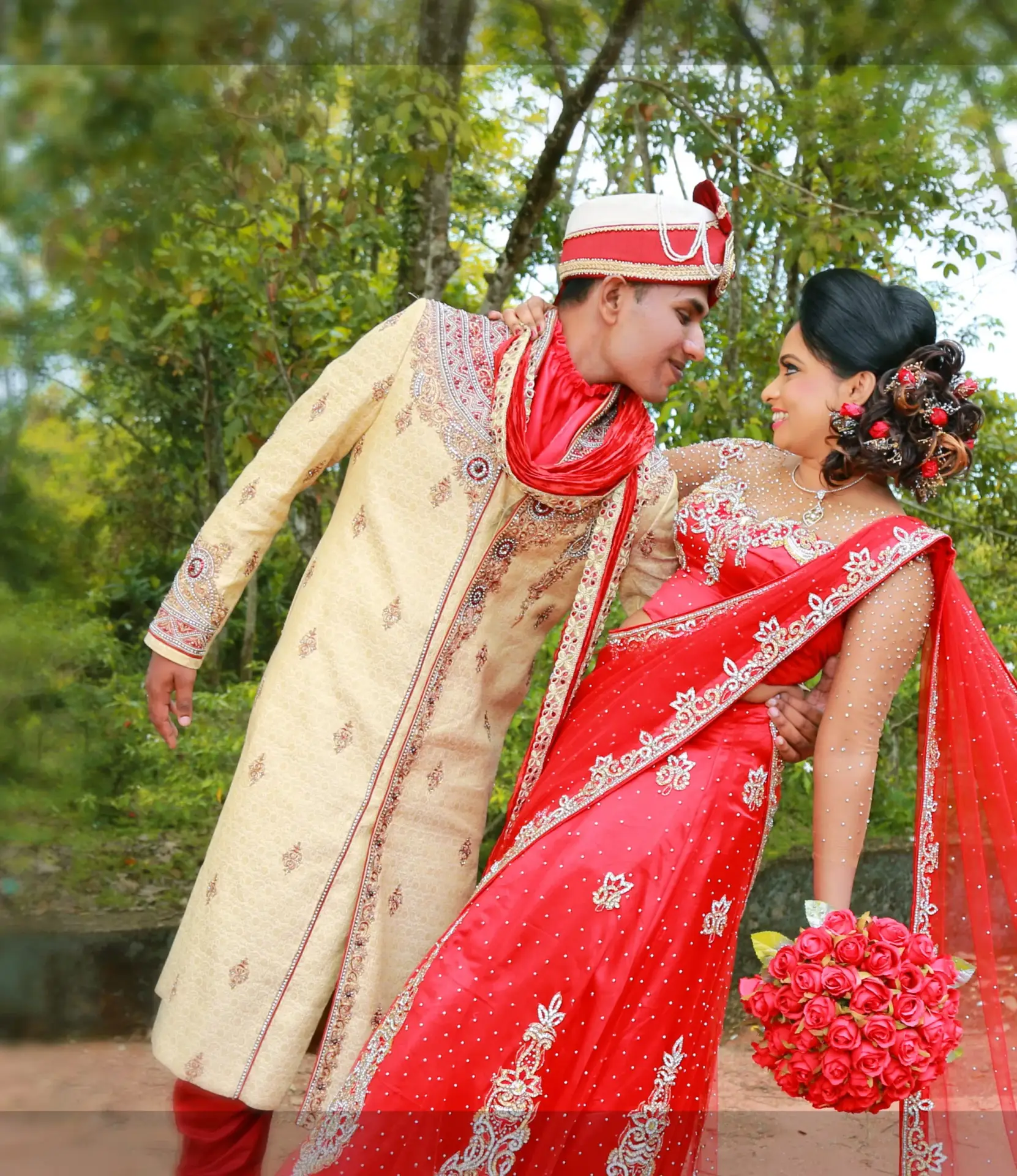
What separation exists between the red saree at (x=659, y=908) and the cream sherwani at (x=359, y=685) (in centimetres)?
17

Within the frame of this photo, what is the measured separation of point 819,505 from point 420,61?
2.28 m

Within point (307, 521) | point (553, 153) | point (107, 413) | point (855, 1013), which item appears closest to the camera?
point (855, 1013)

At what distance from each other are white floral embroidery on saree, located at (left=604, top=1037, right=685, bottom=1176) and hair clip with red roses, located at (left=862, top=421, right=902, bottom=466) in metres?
1.11

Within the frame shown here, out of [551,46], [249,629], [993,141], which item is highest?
[551,46]

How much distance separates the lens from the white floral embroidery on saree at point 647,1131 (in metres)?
2.03

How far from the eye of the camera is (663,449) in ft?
8.37

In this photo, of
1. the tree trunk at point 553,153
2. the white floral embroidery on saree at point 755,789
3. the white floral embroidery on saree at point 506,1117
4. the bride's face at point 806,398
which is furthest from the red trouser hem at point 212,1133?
the tree trunk at point 553,153

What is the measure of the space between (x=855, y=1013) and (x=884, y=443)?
99 cm

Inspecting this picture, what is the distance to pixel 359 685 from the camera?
222cm

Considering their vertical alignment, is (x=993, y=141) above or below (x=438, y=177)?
above

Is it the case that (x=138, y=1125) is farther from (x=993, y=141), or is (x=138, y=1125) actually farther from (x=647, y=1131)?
(x=993, y=141)

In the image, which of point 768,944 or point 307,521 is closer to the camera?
point 768,944

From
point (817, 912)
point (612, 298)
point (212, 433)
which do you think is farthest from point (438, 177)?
point (817, 912)

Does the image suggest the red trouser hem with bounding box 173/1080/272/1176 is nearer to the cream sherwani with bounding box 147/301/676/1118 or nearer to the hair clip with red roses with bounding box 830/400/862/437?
the cream sherwani with bounding box 147/301/676/1118
